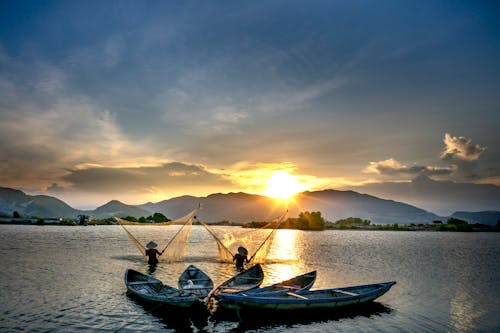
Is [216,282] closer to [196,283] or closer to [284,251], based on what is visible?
[196,283]

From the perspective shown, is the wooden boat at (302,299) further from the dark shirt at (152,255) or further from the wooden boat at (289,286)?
the dark shirt at (152,255)

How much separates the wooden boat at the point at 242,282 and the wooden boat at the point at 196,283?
1.04 metres

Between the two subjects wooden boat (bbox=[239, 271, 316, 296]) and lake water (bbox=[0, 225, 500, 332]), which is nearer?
lake water (bbox=[0, 225, 500, 332])

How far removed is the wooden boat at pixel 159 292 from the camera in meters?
19.9

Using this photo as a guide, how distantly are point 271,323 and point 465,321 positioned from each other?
13.5 metres

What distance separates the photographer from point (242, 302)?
20.0m

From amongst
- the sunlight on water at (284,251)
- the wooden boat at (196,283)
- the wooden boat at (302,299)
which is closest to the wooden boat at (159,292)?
the wooden boat at (196,283)

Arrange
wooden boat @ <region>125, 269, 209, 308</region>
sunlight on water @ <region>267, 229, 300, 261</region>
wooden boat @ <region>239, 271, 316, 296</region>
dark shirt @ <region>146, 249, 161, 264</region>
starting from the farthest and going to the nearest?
1. sunlight on water @ <region>267, 229, 300, 261</region>
2. dark shirt @ <region>146, 249, 161, 264</region>
3. wooden boat @ <region>239, 271, 316, 296</region>
4. wooden boat @ <region>125, 269, 209, 308</region>

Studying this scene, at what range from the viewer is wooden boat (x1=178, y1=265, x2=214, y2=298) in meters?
22.1

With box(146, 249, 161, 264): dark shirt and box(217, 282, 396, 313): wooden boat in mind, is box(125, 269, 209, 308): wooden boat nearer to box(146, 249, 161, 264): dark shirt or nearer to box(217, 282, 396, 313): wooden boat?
box(217, 282, 396, 313): wooden boat

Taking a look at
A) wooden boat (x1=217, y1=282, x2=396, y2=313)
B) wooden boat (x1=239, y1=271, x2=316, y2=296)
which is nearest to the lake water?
wooden boat (x1=217, y1=282, x2=396, y2=313)

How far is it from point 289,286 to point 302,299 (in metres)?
5.25

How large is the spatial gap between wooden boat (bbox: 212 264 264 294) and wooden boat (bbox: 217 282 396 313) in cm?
246

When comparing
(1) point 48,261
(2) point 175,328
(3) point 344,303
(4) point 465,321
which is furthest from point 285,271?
(1) point 48,261
